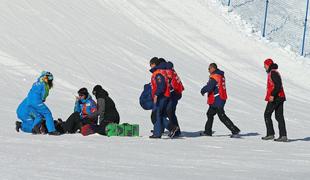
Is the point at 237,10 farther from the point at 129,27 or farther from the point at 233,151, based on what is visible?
the point at 233,151

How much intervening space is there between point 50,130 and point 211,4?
21590 mm

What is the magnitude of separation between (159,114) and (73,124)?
150 cm

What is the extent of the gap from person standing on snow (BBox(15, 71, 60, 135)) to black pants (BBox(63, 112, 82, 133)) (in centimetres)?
56

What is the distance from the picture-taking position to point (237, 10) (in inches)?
1377

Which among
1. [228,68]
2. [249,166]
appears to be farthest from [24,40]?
[249,166]

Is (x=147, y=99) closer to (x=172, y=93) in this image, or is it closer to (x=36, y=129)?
(x=172, y=93)

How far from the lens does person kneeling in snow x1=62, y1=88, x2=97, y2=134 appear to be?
46.0ft

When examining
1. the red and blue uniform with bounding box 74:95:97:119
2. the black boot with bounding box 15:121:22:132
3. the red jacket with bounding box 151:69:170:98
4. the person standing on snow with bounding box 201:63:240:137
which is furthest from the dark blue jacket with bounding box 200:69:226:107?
the black boot with bounding box 15:121:22:132

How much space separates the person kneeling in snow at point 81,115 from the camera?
1402 centimetres

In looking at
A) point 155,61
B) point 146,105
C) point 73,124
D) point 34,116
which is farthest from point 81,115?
point 155,61

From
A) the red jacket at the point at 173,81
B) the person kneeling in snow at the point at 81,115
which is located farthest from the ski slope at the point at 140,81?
the red jacket at the point at 173,81

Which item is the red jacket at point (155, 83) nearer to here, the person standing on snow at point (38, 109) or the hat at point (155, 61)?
the hat at point (155, 61)

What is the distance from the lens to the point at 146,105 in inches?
556

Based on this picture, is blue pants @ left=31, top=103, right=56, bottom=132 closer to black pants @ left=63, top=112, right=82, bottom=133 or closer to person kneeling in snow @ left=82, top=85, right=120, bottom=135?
black pants @ left=63, top=112, right=82, bottom=133
